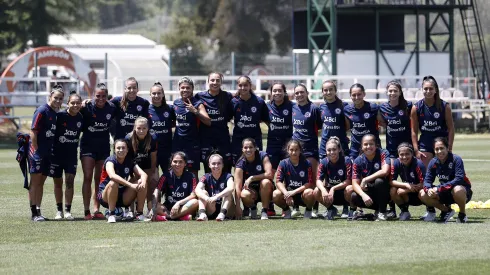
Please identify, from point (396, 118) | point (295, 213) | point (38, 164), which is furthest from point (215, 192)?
point (396, 118)

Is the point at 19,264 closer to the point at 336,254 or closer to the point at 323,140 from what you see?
the point at 336,254

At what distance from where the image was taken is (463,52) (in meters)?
52.2

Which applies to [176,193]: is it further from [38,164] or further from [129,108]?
[38,164]

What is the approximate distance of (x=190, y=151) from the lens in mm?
13766

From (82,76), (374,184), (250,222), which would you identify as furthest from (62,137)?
(82,76)

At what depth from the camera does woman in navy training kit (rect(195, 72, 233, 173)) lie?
13758 millimetres

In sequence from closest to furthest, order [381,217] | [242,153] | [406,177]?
[381,217] < [406,177] < [242,153]

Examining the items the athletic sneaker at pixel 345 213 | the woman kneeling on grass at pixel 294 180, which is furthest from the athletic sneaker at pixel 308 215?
the athletic sneaker at pixel 345 213

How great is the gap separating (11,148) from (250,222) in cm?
1900

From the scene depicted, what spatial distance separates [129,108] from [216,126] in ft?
3.96

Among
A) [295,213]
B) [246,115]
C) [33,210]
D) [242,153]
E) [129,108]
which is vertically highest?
[129,108]

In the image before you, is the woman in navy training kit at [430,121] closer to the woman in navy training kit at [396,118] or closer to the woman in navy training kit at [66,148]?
the woman in navy training kit at [396,118]

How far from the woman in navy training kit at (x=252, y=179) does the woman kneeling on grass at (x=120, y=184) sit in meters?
1.23

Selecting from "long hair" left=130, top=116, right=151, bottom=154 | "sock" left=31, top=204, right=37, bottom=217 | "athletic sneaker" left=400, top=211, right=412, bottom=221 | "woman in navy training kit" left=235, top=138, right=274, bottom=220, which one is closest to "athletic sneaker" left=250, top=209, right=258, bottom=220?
"woman in navy training kit" left=235, top=138, right=274, bottom=220
